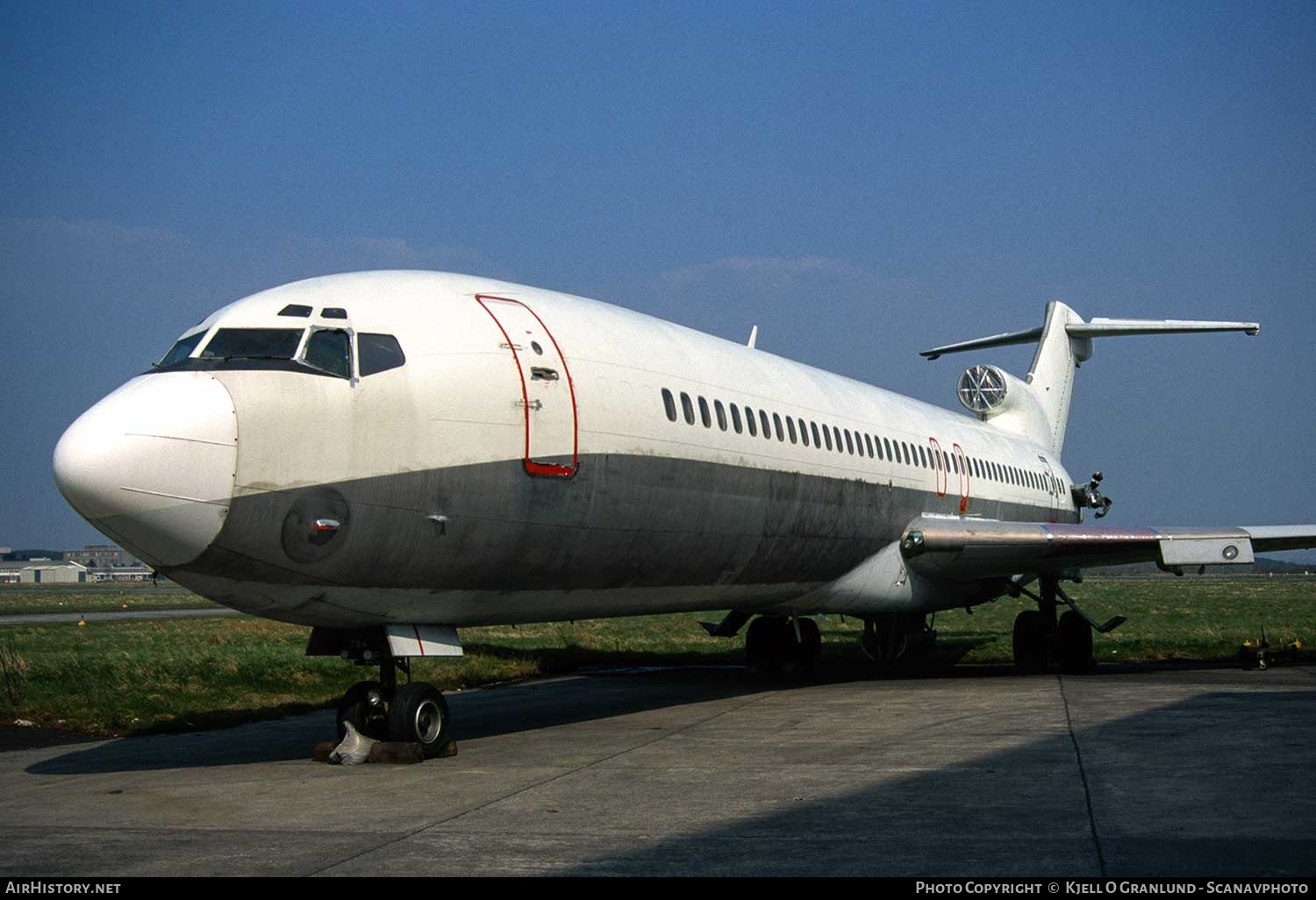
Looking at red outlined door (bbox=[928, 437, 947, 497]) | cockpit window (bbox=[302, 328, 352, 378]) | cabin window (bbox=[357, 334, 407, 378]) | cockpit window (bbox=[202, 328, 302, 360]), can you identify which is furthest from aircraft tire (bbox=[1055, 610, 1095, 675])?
cockpit window (bbox=[202, 328, 302, 360])

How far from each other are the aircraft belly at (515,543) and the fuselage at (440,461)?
0.07 ft

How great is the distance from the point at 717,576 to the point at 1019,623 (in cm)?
923

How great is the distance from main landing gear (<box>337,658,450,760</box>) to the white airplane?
22 mm

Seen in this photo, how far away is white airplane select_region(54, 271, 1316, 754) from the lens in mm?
9180

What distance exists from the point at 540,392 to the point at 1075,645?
484 inches

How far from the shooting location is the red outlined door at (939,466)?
2077 cm

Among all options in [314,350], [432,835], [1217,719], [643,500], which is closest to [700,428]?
[643,500]

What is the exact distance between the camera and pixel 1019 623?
2172 cm

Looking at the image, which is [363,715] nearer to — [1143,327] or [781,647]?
[781,647]

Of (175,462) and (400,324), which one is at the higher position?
(400,324)

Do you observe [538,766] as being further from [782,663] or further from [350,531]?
[782,663]

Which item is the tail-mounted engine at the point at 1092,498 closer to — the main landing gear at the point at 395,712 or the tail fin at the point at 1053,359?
the tail fin at the point at 1053,359

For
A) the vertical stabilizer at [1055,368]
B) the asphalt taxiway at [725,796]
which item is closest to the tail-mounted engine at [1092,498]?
the vertical stabilizer at [1055,368]

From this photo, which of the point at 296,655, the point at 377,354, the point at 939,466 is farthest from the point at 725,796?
the point at 296,655
